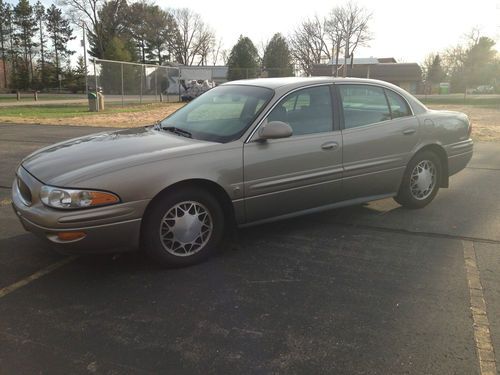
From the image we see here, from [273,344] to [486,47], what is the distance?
8396cm

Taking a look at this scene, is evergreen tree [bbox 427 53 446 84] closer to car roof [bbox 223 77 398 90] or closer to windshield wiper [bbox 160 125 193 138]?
car roof [bbox 223 77 398 90]

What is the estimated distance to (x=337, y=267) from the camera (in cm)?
390

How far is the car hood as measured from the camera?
3527 millimetres

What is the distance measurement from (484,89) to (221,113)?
7494 cm

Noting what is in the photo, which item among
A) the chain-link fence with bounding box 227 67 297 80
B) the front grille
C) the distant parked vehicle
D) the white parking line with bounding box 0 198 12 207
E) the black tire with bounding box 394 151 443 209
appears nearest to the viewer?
the front grille

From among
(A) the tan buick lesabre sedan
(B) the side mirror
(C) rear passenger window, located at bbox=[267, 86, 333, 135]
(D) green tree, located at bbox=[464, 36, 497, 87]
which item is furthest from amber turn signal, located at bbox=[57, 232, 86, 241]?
(D) green tree, located at bbox=[464, 36, 497, 87]

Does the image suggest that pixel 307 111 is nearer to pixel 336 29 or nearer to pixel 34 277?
pixel 34 277

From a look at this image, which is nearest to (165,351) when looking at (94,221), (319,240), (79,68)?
(94,221)

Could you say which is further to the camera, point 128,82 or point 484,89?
point 484,89

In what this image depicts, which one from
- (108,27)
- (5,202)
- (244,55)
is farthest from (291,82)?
(108,27)

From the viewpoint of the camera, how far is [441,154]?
5594mm

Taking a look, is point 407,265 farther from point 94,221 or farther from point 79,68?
point 79,68

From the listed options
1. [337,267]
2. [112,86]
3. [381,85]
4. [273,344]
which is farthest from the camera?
[112,86]

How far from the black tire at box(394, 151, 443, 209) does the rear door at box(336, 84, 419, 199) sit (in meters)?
0.14
